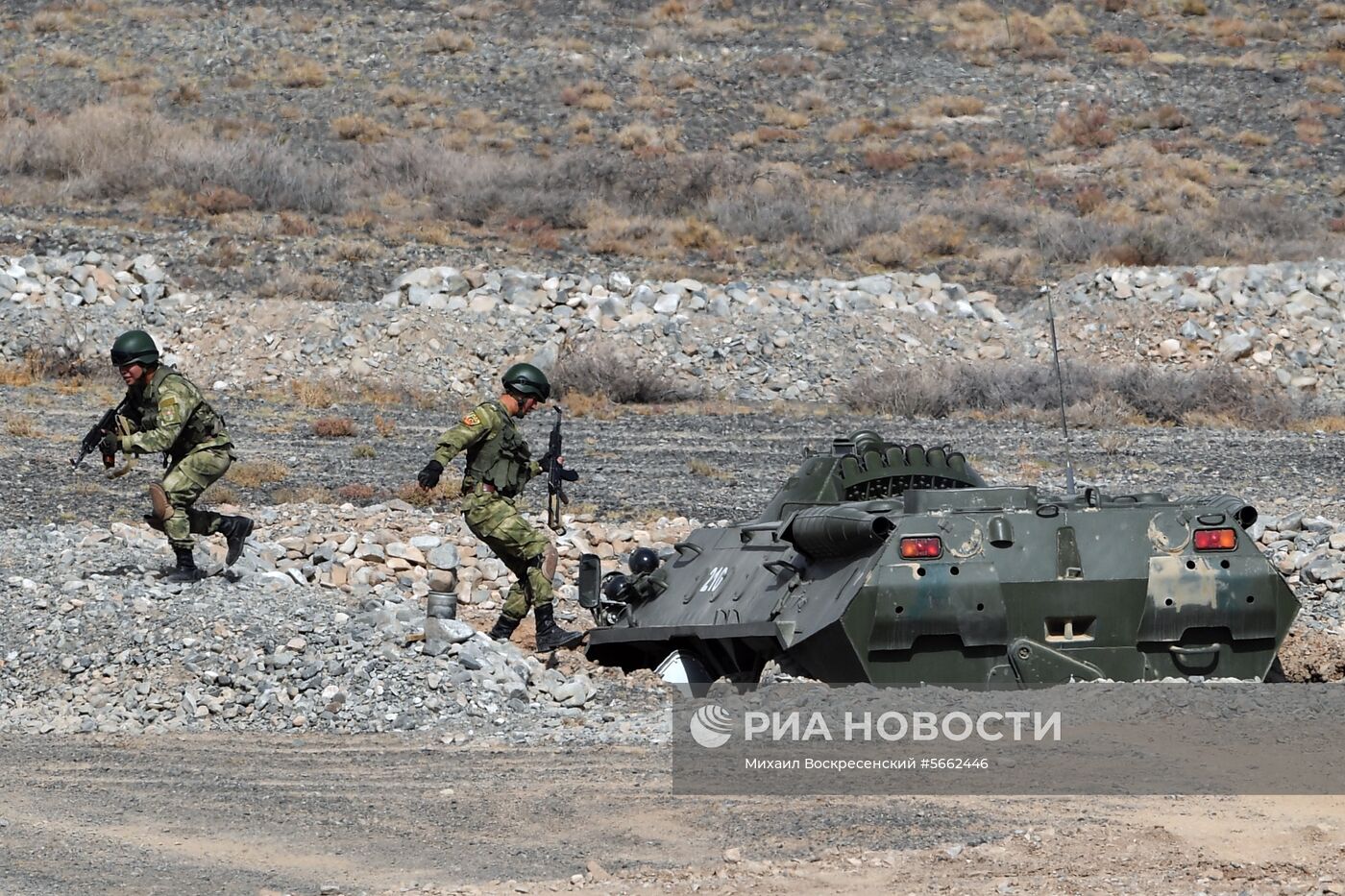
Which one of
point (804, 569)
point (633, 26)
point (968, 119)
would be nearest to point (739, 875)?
point (804, 569)

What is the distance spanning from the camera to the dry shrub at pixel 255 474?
2077cm

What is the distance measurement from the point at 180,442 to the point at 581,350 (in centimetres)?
1715

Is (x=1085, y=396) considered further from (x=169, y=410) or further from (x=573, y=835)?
(x=573, y=835)

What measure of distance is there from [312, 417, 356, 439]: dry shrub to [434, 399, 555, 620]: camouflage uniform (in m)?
12.1

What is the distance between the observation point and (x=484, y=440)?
12.6 metres

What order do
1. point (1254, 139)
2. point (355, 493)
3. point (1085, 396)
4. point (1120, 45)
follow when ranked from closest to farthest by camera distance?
1. point (355, 493)
2. point (1085, 396)
3. point (1254, 139)
4. point (1120, 45)

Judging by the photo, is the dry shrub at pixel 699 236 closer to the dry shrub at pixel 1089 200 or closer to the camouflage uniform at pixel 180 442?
the dry shrub at pixel 1089 200

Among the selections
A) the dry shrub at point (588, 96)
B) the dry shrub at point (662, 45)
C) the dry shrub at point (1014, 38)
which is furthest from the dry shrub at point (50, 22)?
the dry shrub at point (1014, 38)

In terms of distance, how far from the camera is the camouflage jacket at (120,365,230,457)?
12680 mm

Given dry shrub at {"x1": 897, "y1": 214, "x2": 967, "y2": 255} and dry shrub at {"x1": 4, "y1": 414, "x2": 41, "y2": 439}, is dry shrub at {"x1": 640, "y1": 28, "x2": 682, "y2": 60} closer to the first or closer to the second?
dry shrub at {"x1": 897, "y1": 214, "x2": 967, "y2": 255}

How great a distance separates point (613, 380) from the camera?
28.9 metres

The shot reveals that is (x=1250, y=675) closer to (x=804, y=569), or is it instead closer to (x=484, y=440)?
(x=804, y=569)

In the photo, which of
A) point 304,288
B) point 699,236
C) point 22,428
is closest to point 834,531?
point 22,428

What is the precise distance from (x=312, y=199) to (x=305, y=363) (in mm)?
10581
